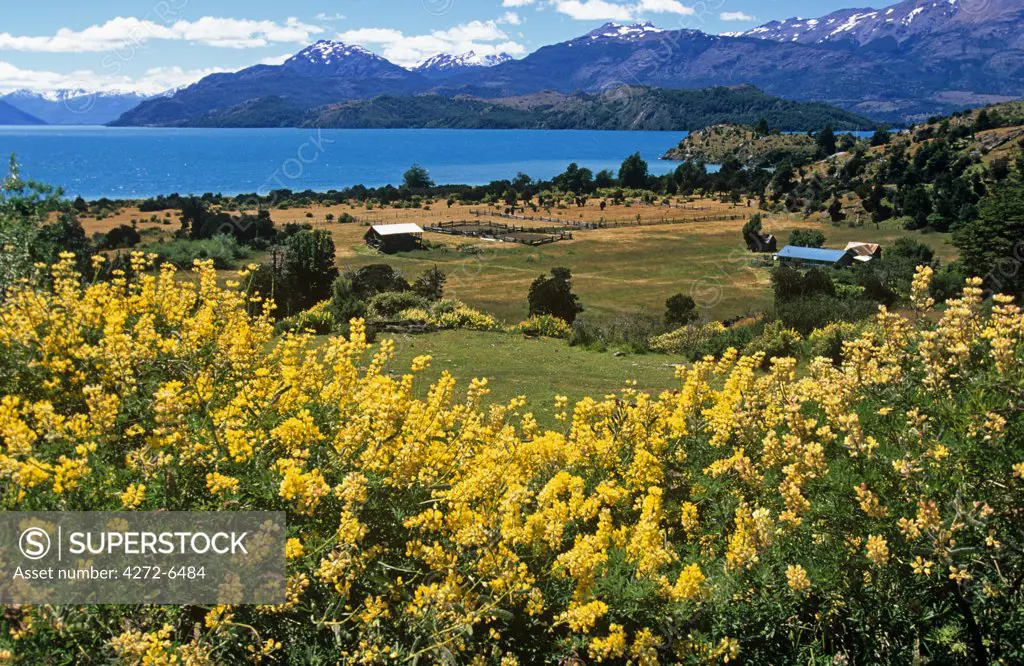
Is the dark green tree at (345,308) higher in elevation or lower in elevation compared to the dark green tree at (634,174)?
lower

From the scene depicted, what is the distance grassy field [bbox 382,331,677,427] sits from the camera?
70.6 feet

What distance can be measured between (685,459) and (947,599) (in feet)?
7.42

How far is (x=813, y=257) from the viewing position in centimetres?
6094

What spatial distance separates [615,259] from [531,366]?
41974 millimetres

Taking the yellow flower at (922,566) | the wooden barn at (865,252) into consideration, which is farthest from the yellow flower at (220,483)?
the wooden barn at (865,252)

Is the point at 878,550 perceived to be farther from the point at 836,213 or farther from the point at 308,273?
the point at 836,213

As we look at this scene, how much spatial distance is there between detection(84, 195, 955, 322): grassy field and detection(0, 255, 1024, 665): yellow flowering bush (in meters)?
34.9

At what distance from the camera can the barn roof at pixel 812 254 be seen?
59.9 m

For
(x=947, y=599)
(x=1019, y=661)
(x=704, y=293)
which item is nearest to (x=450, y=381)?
(x=947, y=599)

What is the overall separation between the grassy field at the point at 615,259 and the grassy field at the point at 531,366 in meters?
Result: 9.50

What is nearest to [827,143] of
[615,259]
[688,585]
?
[615,259]

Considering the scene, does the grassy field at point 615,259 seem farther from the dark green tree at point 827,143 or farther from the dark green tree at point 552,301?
the dark green tree at point 827,143

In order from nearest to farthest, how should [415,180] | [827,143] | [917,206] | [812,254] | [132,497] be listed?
[132,497] < [812,254] < [917,206] < [415,180] < [827,143]

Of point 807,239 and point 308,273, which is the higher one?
point 308,273
